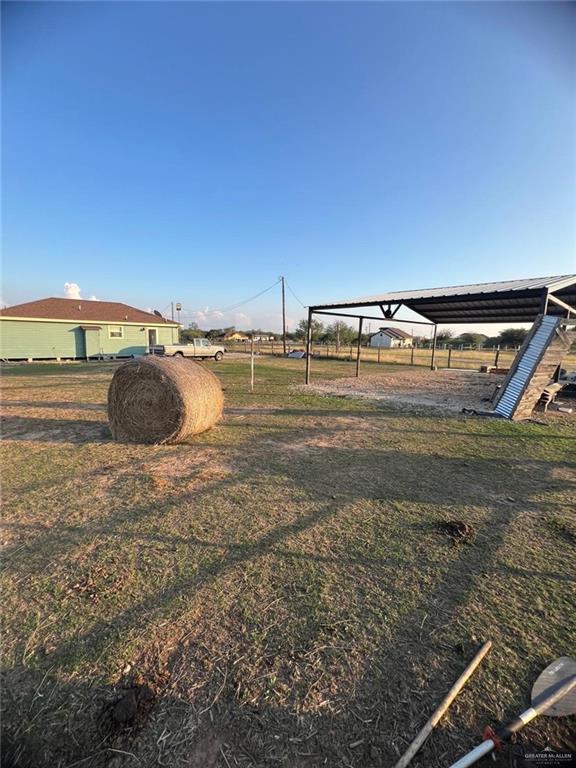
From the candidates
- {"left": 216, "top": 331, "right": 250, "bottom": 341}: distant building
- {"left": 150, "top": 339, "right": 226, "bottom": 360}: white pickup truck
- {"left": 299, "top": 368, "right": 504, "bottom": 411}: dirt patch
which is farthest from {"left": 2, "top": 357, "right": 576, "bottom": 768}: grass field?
{"left": 216, "top": 331, "right": 250, "bottom": 341}: distant building

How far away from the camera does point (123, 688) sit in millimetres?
1687

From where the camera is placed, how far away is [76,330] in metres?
22.5

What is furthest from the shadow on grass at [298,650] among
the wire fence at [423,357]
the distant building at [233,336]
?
the distant building at [233,336]

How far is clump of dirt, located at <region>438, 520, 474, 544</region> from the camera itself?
3.02 m

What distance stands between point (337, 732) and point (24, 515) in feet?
10.8

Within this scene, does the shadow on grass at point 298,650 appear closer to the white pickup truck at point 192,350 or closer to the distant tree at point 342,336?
the white pickup truck at point 192,350

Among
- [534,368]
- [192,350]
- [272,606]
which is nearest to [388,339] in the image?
[192,350]

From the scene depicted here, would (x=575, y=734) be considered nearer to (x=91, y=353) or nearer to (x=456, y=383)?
(x=456, y=383)

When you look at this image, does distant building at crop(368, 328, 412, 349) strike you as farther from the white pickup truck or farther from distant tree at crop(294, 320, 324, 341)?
the white pickup truck

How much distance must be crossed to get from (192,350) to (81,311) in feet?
29.8

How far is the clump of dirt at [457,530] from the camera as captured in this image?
119 inches

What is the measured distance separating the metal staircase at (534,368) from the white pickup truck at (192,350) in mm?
18011

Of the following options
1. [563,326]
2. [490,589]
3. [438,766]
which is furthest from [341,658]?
[563,326]

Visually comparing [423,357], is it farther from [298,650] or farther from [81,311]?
[298,650]
